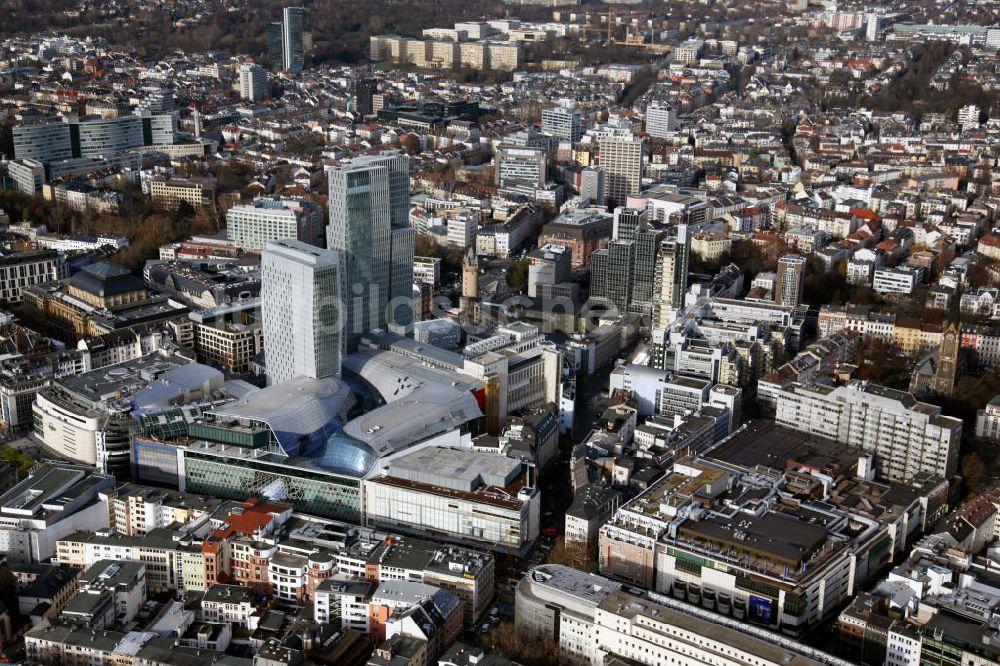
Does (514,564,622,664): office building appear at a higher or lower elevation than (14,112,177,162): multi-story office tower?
lower

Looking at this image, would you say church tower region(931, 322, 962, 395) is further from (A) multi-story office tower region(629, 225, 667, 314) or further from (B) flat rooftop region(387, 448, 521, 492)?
(B) flat rooftop region(387, 448, 521, 492)

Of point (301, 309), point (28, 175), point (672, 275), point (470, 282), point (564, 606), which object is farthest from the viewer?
point (28, 175)

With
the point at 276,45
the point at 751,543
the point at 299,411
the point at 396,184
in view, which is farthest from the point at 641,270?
the point at 276,45

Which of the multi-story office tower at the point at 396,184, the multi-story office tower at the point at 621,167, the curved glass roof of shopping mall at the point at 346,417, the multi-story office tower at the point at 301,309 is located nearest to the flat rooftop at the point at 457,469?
the curved glass roof of shopping mall at the point at 346,417

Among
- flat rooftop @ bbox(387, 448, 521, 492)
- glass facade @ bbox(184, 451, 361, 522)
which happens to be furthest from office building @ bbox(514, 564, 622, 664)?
glass facade @ bbox(184, 451, 361, 522)

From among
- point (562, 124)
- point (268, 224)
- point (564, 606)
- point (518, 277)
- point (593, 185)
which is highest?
point (562, 124)

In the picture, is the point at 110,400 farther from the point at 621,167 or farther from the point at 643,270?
the point at 621,167

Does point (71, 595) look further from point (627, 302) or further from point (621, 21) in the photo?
point (621, 21)
